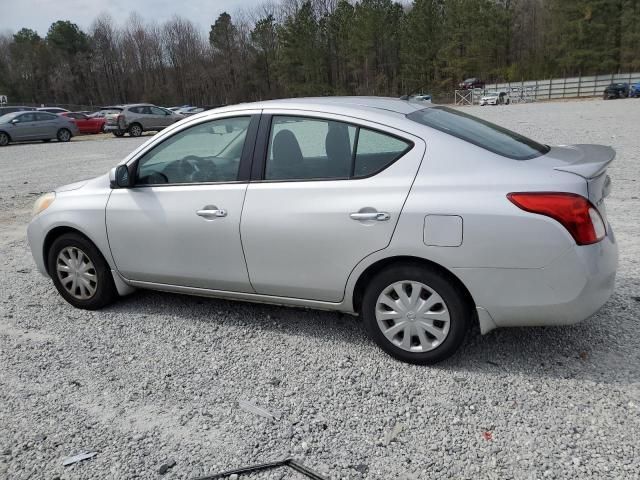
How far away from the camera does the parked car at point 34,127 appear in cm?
2433

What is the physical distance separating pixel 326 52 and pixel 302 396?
278 feet

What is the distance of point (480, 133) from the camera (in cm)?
365

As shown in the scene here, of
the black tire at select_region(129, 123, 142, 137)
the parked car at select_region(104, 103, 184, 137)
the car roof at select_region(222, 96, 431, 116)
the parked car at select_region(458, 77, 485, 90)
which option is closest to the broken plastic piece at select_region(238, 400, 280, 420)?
the car roof at select_region(222, 96, 431, 116)

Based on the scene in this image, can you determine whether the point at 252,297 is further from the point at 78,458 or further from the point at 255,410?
the point at 78,458

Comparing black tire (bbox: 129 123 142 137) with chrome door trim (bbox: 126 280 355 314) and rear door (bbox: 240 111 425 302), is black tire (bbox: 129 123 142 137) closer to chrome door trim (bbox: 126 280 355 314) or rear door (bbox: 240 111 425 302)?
chrome door trim (bbox: 126 280 355 314)

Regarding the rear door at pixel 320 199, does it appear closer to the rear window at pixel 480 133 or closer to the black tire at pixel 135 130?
the rear window at pixel 480 133

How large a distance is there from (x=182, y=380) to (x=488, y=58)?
79796 millimetres

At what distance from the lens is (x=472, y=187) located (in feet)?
10.3

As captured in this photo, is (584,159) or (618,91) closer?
(584,159)

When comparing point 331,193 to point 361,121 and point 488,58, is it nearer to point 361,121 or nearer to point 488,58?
point 361,121

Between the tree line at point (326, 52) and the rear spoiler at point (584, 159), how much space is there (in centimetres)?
7146

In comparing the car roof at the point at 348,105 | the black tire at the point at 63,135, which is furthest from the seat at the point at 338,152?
the black tire at the point at 63,135

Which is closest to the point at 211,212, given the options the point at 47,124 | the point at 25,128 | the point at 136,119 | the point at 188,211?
the point at 188,211

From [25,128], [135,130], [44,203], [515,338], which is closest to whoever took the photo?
[515,338]
